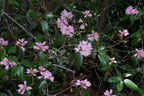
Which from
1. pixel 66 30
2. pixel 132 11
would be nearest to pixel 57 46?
pixel 66 30

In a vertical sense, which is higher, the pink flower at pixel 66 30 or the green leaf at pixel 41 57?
the pink flower at pixel 66 30

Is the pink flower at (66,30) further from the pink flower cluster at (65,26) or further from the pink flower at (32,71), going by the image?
the pink flower at (32,71)

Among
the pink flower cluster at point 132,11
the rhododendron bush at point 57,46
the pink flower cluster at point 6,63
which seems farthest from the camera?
the pink flower cluster at point 132,11

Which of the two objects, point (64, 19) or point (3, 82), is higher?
point (64, 19)

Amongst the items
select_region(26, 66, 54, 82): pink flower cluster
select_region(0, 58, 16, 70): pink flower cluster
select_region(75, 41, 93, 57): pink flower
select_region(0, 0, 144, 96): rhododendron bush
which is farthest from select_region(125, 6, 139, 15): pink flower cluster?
select_region(0, 58, 16, 70): pink flower cluster

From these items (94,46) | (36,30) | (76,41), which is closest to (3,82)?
(36,30)

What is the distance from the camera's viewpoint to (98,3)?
2.53m

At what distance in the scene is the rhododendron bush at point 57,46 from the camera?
1457 mm

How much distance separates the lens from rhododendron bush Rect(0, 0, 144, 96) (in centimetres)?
146

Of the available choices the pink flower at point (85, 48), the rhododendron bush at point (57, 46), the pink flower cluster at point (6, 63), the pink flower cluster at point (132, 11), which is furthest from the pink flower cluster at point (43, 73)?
the pink flower cluster at point (132, 11)

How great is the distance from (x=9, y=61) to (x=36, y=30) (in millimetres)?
754

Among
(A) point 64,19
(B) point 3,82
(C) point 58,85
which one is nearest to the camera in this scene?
(A) point 64,19

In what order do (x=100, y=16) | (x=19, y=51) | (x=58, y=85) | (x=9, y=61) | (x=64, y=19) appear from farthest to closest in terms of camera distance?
Result: (x=58, y=85)
(x=100, y=16)
(x=64, y=19)
(x=19, y=51)
(x=9, y=61)

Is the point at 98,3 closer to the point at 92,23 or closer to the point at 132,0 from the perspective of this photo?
the point at 92,23
